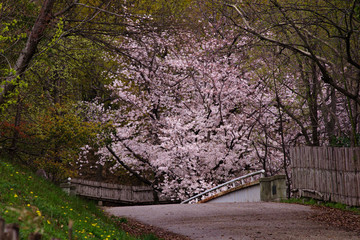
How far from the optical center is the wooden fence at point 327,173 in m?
14.3

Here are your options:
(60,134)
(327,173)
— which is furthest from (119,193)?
(327,173)

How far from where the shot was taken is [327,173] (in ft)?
50.8

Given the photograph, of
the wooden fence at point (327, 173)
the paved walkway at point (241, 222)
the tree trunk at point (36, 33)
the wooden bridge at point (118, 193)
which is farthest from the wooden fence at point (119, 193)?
the tree trunk at point (36, 33)

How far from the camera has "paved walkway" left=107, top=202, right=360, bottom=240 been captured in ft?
35.7

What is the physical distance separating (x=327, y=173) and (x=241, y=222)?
4639 millimetres

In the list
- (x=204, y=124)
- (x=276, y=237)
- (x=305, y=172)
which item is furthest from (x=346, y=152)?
(x=204, y=124)

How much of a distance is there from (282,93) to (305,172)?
7.59 metres

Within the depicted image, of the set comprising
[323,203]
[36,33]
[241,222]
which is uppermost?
[36,33]

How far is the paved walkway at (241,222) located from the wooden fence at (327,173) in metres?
1.08

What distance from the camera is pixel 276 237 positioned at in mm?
10461

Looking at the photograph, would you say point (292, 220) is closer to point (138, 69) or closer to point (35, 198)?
point (35, 198)

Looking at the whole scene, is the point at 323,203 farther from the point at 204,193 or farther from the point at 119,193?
the point at 119,193

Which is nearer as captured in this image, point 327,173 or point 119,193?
point 327,173

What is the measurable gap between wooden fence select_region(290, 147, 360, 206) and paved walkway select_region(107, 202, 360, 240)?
1.08 metres
